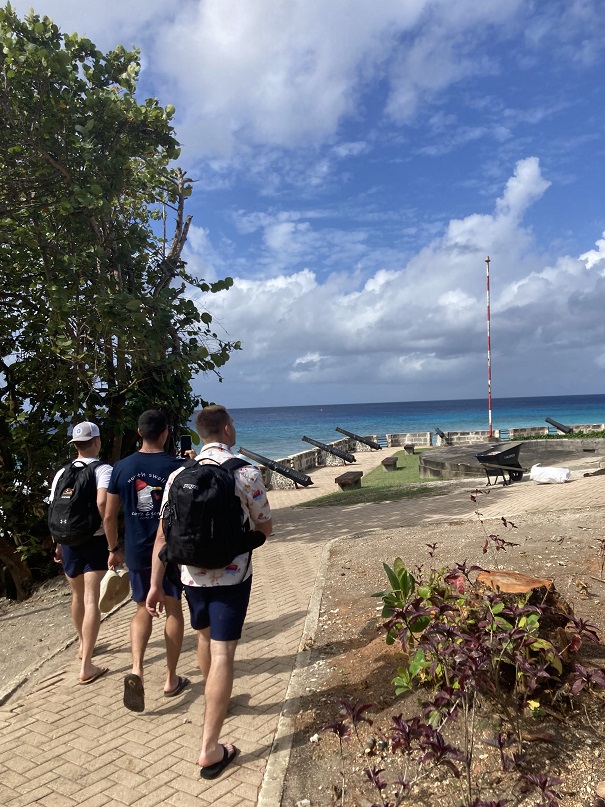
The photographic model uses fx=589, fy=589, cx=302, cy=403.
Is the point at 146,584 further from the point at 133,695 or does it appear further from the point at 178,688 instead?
the point at 178,688

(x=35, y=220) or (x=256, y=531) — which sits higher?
(x=35, y=220)

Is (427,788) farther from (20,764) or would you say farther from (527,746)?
(20,764)

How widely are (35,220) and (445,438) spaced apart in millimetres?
31805

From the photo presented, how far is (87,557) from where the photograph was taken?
181 inches

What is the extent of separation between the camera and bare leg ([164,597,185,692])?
4059mm

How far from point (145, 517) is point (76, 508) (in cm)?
83

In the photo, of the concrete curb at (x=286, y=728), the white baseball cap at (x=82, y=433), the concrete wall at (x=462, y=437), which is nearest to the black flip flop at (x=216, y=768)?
the concrete curb at (x=286, y=728)

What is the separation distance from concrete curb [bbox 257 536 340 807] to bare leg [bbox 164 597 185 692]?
0.83 metres

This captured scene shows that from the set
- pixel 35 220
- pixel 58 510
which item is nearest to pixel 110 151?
pixel 35 220

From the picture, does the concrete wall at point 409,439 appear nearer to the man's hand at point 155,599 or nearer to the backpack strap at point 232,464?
the man's hand at point 155,599

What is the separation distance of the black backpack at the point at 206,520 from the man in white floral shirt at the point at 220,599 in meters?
0.10

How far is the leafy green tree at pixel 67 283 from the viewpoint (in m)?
8.04

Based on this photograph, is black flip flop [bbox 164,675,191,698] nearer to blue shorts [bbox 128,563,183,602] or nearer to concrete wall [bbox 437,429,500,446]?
blue shorts [bbox 128,563,183,602]

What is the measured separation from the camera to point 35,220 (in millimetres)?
8898
